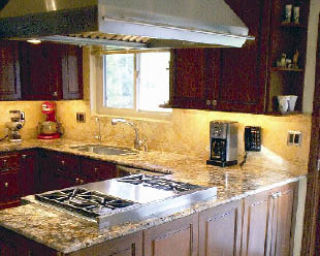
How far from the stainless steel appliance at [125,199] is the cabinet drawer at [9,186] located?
1.95 meters

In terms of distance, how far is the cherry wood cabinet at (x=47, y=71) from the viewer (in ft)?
15.4

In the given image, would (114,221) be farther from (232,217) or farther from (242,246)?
(242,246)

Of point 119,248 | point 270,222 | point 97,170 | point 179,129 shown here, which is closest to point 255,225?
point 270,222

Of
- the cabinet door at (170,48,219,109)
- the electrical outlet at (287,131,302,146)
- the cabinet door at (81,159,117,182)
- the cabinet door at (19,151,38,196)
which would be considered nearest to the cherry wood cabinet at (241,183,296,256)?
the electrical outlet at (287,131,302,146)

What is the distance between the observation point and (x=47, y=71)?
471 centimetres

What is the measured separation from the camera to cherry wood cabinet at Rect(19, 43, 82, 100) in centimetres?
468

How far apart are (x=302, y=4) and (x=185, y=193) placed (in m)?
1.82

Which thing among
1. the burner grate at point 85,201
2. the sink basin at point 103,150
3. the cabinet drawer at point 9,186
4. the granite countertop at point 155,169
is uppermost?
the burner grate at point 85,201

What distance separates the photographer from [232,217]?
2732 mm

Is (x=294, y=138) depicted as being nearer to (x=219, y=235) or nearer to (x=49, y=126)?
(x=219, y=235)

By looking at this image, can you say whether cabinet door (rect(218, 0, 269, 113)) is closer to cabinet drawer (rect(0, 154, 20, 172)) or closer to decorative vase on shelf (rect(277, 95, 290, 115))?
decorative vase on shelf (rect(277, 95, 290, 115))

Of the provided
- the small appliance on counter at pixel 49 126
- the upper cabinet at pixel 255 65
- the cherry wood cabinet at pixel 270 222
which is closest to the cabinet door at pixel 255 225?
the cherry wood cabinet at pixel 270 222

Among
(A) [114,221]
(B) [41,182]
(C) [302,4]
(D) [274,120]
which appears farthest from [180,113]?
(A) [114,221]

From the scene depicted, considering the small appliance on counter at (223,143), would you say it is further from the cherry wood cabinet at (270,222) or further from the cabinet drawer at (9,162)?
the cabinet drawer at (9,162)
